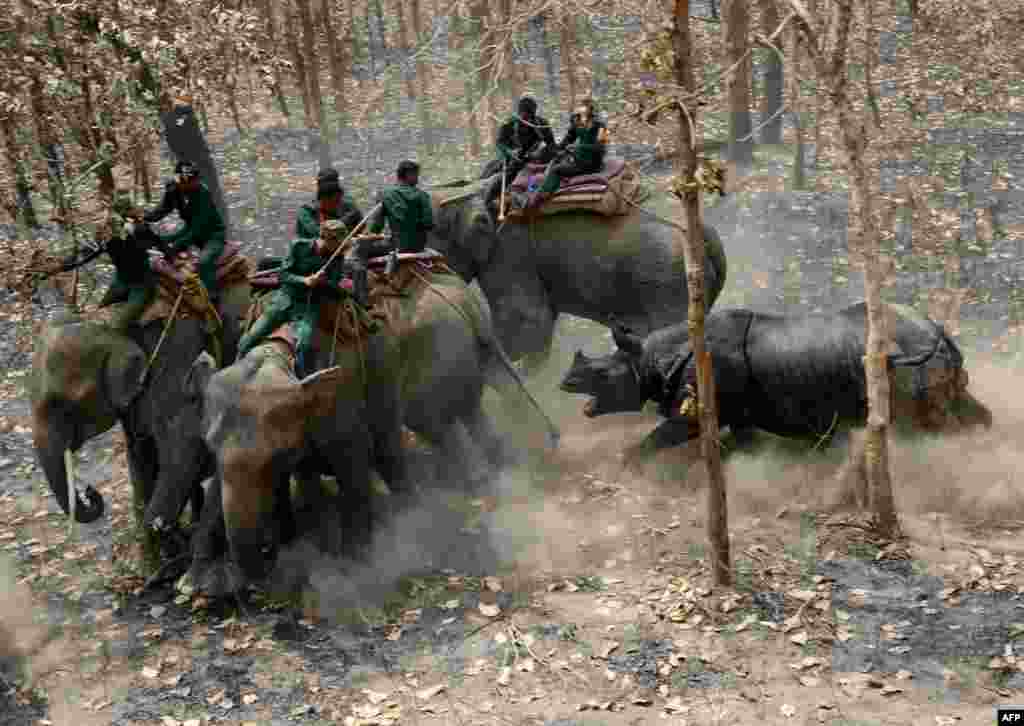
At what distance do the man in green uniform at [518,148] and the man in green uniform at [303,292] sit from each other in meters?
3.55

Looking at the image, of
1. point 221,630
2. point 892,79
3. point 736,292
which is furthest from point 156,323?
point 892,79

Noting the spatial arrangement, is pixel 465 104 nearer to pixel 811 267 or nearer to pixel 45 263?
pixel 811 267

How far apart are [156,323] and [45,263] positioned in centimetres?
124

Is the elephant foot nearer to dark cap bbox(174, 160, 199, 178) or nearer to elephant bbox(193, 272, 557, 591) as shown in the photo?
elephant bbox(193, 272, 557, 591)

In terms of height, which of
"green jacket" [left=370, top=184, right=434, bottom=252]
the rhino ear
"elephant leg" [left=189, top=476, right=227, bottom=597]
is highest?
"green jacket" [left=370, top=184, right=434, bottom=252]

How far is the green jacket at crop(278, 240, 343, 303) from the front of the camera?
9195 mm

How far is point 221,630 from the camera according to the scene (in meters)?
9.06

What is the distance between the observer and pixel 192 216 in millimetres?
10297

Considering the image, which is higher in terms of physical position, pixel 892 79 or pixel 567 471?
pixel 892 79

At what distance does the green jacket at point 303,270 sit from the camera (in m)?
9.20

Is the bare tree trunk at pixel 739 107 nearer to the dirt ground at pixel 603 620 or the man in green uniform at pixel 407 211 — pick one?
the man in green uniform at pixel 407 211

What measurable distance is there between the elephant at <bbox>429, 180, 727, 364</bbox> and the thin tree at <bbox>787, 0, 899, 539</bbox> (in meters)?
3.11

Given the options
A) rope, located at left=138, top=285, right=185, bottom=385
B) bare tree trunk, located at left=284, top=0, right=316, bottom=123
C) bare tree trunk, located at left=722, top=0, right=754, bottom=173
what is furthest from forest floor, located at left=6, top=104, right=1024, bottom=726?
bare tree trunk, located at left=284, top=0, right=316, bottom=123

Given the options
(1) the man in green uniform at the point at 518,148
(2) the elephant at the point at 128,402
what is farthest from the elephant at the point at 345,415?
(1) the man in green uniform at the point at 518,148
